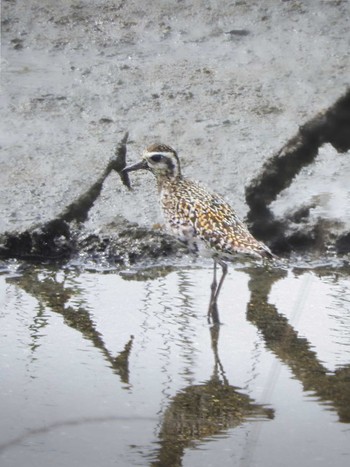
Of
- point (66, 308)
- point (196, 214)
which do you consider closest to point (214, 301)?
point (196, 214)

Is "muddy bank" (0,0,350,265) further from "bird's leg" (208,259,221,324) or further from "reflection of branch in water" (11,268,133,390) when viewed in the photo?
"bird's leg" (208,259,221,324)

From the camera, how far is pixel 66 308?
7242 mm

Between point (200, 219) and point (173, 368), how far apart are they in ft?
5.11

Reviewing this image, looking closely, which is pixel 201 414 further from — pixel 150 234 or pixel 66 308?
pixel 150 234

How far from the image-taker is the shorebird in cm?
734

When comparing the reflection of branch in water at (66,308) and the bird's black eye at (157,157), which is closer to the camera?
the reflection of branch in water at (66,308)

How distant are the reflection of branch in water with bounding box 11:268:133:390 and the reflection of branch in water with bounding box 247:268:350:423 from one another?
80cm

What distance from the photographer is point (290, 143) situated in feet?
30.6

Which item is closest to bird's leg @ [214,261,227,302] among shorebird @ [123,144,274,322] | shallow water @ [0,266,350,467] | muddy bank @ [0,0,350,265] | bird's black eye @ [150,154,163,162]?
shorebird @ [123,144,274,322]

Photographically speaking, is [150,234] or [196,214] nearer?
[196,214]

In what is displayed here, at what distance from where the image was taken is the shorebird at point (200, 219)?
24.1 ft

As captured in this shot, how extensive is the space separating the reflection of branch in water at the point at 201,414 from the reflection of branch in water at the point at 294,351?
1.17 feet

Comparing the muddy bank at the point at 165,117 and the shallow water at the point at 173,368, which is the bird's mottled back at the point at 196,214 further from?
the muddy bank at the point at 165,117

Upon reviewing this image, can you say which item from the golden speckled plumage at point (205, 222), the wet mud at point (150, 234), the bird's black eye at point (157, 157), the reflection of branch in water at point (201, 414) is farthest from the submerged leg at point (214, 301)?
the bird's black eye at point (157, 157)
